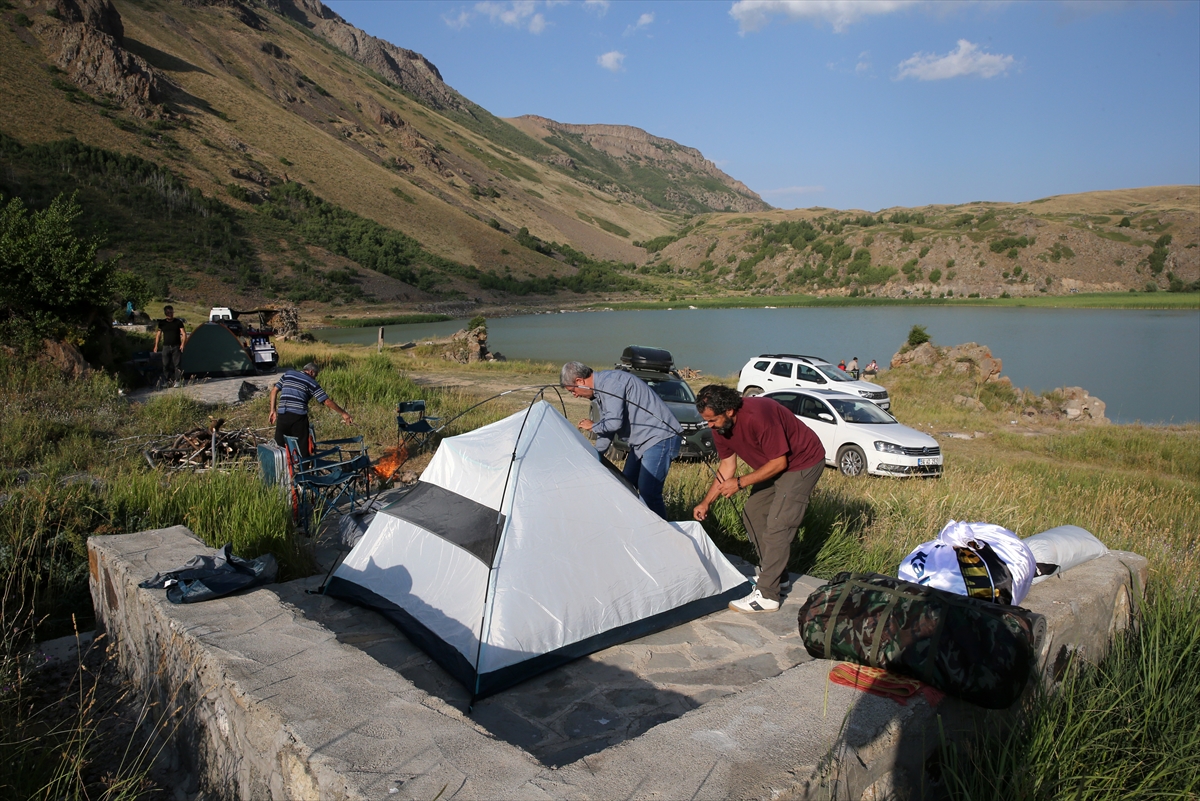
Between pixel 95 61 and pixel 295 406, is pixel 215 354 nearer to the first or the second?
pixel 295 406

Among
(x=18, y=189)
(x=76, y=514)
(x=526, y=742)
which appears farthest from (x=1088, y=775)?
(x=18, y=189)

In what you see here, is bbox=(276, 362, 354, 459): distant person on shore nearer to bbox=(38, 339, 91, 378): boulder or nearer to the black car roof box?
bbox=(38, 339, 91, 378): boulder

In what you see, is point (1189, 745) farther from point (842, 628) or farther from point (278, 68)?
point (278, 68)

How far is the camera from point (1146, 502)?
9945mm

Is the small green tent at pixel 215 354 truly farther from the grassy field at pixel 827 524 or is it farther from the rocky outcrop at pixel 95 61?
the rocky outcrop at pixel 95 61

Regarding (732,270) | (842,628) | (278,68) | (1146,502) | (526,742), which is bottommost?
(1146,502)

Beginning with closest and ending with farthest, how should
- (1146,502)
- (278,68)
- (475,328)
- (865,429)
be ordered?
1. (1146,502)
2. (865,429)
3. (475,328)
4. (278,68)

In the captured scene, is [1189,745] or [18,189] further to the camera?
[18,189]

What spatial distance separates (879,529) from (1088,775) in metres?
4.32

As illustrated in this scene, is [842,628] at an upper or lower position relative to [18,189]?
lower

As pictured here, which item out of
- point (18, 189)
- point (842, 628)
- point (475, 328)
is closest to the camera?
point (842, 628)

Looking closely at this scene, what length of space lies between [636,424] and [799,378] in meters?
13.9

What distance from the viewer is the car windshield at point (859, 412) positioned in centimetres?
1387

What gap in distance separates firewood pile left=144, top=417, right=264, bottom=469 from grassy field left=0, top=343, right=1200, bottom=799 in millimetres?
364
